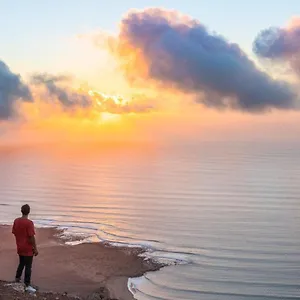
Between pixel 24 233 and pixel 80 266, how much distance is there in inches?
221

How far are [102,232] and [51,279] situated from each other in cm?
926

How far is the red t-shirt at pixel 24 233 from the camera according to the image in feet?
44.8

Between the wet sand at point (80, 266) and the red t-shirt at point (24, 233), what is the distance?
7.19 feet

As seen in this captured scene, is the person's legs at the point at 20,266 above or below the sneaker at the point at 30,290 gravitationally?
above

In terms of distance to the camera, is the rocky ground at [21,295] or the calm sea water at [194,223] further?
the calm sea water at [194,223]

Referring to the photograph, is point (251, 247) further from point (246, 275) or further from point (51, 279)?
point (51, 279)

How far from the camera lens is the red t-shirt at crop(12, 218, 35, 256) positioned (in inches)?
538

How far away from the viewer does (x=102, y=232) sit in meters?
26.3

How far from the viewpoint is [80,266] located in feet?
61.9

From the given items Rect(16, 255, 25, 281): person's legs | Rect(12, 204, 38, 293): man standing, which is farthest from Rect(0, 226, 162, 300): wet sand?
Rect(12, 204, 38, 293): man standing

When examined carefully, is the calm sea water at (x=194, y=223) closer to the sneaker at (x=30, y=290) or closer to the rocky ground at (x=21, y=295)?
the rocky ground at (x=21, y=295)

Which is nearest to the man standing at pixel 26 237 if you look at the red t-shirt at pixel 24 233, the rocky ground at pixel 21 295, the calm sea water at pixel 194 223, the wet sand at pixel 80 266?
the red t-shirt at pixel 24 233

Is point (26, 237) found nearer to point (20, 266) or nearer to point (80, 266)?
point (20, 266)

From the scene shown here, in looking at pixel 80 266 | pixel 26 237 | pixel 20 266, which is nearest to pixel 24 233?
pixel 26 237
